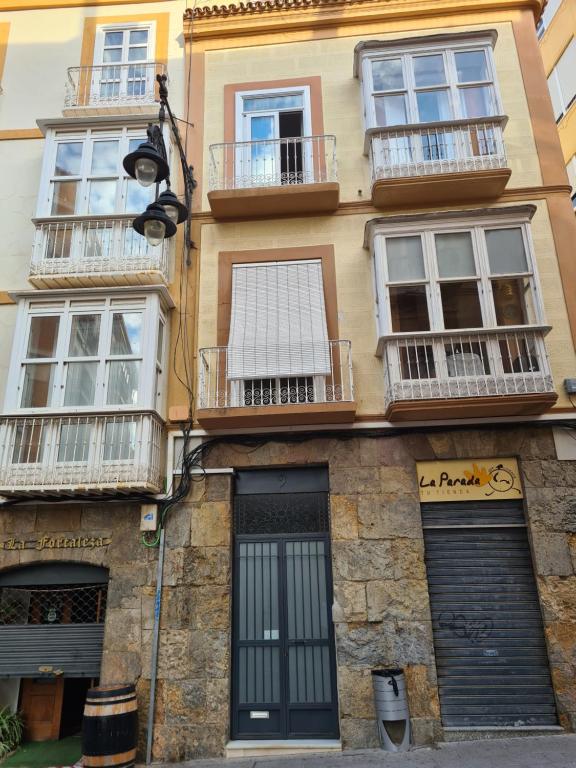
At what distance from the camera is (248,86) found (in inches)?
376

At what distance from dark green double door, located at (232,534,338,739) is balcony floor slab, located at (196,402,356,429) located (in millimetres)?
1621

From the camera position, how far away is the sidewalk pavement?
18.7 feet

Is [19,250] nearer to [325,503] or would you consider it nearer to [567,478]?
[325,503]

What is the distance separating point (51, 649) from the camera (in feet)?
23.4

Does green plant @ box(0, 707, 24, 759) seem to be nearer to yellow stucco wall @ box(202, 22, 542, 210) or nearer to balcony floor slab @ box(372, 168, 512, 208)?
yellow stucco wall @ box(202, 22, 542, 210)

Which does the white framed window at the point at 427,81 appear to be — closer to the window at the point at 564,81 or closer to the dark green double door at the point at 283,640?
the window at the point at 564,81

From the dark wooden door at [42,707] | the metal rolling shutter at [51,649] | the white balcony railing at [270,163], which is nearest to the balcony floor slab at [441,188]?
the white balcony railing at [270,163]

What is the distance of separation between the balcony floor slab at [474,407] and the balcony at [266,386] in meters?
0.77

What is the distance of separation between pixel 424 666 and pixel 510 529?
213 cm

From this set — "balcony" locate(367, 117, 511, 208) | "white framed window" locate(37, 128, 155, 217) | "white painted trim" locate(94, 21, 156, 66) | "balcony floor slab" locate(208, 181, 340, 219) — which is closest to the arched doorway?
"white framed window" locate(37, 128, 155, 217)

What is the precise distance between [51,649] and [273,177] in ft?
25.5

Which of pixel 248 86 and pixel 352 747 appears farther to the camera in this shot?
pixel 248 86

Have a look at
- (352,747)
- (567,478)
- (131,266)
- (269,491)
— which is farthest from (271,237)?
(352,747)

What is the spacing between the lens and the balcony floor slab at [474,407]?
6988 millimetres
